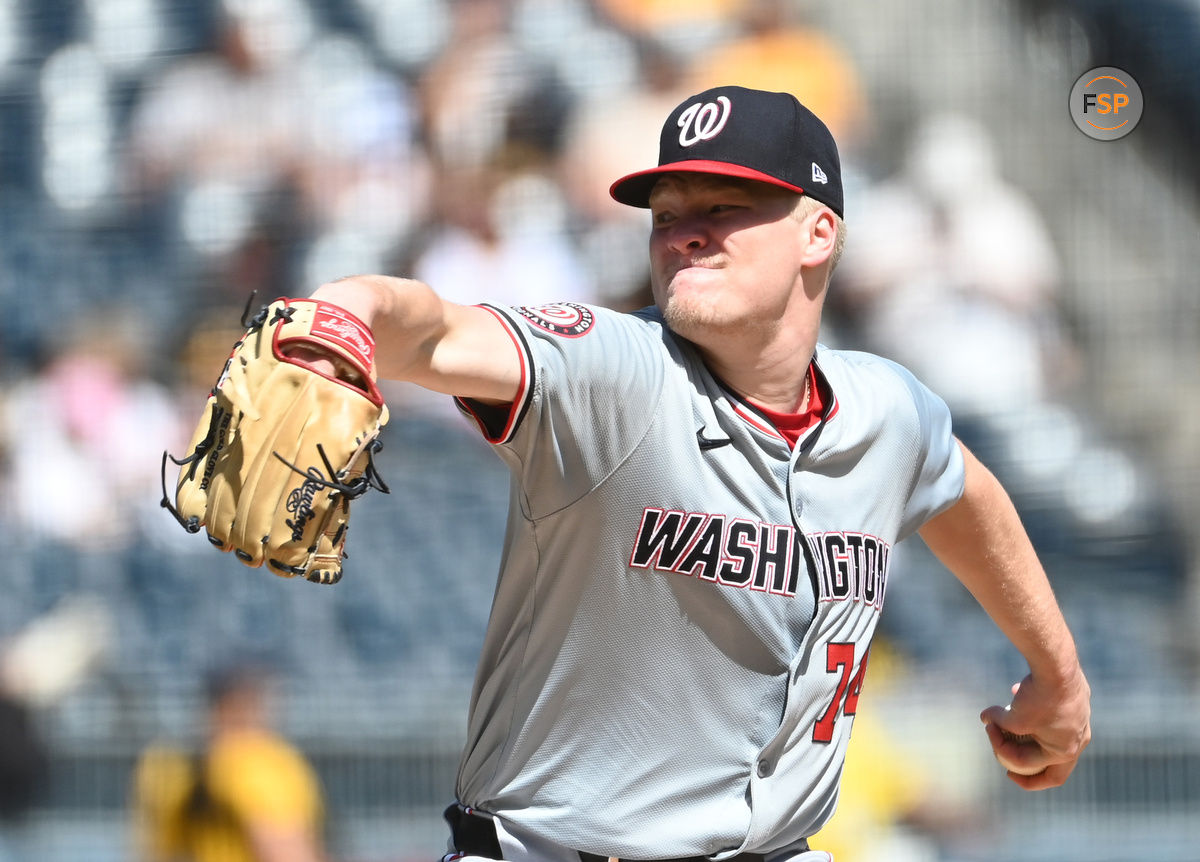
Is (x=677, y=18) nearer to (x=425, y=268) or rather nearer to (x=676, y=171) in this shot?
(x=425, y=268)

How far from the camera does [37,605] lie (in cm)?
446

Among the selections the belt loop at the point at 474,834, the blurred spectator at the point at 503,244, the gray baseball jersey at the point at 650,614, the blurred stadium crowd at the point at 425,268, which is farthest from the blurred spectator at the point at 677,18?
the belt loop at the point at 474,834

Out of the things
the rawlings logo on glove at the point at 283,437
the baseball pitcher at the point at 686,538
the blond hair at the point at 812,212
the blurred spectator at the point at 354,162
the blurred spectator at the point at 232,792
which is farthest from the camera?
the blurred spectator at the point at 354,162

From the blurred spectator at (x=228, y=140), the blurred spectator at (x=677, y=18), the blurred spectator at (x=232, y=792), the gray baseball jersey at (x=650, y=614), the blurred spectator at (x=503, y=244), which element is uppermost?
the blurred spectator at (x=677, y=18)

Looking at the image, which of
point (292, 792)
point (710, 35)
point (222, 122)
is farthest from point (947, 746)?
point (222, 122)

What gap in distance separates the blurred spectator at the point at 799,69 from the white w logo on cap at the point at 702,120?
277 centimetres

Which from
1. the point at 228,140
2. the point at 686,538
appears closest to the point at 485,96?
the point at 228,140

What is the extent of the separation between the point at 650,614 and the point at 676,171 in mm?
603

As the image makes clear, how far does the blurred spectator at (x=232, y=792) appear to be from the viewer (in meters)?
3.99

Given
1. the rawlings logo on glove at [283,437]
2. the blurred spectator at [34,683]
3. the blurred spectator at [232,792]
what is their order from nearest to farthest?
the rawlings logo on glove at [283,437], the blurred spectator at [232,792], the blurred spectator at [34,683]

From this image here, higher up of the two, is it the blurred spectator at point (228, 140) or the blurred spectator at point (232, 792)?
the blurred spectator at point (228, 140)

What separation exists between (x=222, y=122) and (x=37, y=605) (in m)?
1.76

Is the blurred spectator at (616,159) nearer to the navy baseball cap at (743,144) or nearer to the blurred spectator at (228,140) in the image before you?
the blurred spectator at (228,140)

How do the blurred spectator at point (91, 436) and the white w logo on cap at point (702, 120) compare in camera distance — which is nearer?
the white w logo on cap at point (702, 120)
